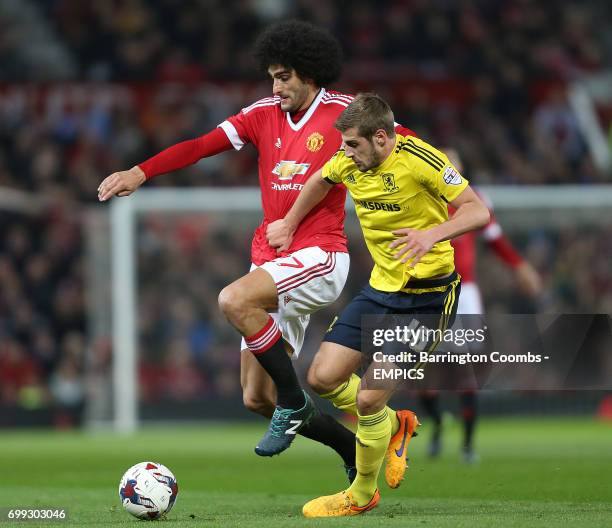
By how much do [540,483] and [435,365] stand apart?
1821mm

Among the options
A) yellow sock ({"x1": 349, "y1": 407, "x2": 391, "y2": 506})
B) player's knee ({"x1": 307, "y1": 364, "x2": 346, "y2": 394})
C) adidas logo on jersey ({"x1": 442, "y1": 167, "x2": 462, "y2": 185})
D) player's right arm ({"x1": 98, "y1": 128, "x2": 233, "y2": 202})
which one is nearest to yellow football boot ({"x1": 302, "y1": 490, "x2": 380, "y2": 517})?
yellow sock ({"x1": 349, "y1": 407, "x2": 391, "y2": 506})

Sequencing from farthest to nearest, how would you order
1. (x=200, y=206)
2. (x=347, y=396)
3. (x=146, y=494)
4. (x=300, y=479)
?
1. (x=200, y=206)
2. (x=300, y=479)
3. (x=347, y=396)
4. (x=146, y=494)

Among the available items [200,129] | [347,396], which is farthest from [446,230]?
[200,129]

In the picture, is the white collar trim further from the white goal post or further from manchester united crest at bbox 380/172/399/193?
the white goal post

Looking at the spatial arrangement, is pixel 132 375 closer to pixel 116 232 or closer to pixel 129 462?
pixel 116 232

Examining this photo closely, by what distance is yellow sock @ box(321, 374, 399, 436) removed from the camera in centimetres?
725

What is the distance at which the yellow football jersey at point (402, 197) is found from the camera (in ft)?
22.0

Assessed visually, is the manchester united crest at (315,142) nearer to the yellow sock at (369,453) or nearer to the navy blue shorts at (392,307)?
the navy blue shorts at (392,307)

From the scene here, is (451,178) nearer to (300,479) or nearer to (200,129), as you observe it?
(300,479)

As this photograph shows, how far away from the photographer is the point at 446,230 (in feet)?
20.7

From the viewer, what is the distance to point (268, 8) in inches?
846

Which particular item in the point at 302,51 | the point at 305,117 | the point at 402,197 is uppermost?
the point at 302,51

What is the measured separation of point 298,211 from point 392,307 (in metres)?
0.79

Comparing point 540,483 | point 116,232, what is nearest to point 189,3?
point 116,232
